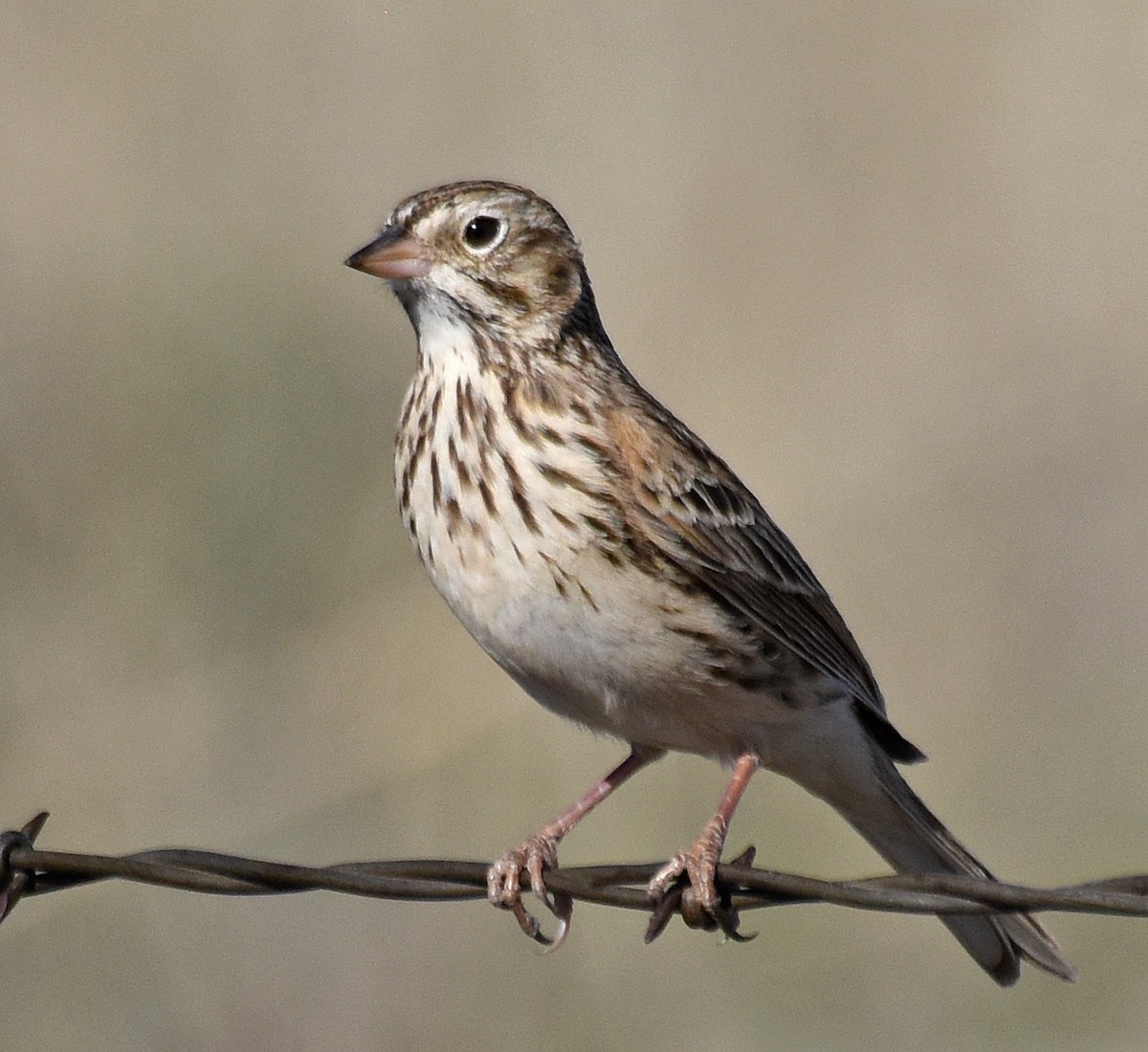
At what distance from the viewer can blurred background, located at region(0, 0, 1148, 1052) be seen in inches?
326

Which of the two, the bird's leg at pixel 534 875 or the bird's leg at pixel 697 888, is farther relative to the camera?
the bird's leg at pixel 534 875

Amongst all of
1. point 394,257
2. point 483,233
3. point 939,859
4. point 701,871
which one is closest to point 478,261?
point 483,233

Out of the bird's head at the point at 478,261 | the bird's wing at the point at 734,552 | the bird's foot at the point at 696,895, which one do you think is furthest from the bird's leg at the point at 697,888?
the bird's head at the point at 478,261

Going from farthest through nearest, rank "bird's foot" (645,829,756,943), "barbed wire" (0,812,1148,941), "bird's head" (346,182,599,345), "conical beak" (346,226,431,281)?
"bird's head" (346,182,599,345) → "conical beak" (346,226,431,281) → "bird's foot" (645,829,756,943) → "barbed wire" (0,812,1148,941)

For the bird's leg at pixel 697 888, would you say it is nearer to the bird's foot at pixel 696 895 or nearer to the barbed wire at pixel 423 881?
the bird's foot at pixel 696 895

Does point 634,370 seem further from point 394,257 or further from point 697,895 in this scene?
point 697,895

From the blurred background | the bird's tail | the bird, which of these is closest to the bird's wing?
the bird

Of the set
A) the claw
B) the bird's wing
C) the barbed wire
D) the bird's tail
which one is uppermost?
the bird's wing

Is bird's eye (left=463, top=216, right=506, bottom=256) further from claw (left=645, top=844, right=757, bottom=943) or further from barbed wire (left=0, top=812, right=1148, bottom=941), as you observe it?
barbed wire (left=0, top=812, right=1148, bottom=941)

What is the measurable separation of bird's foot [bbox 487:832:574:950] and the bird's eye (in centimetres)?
169

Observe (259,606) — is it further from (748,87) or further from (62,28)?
(748,87)

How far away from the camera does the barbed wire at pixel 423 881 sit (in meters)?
4.24

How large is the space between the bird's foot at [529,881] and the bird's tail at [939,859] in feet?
3.19

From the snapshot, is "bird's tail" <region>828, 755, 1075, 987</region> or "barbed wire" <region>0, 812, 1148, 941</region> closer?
"barbed wire" <region>0, 812, 1148, 941</region>
